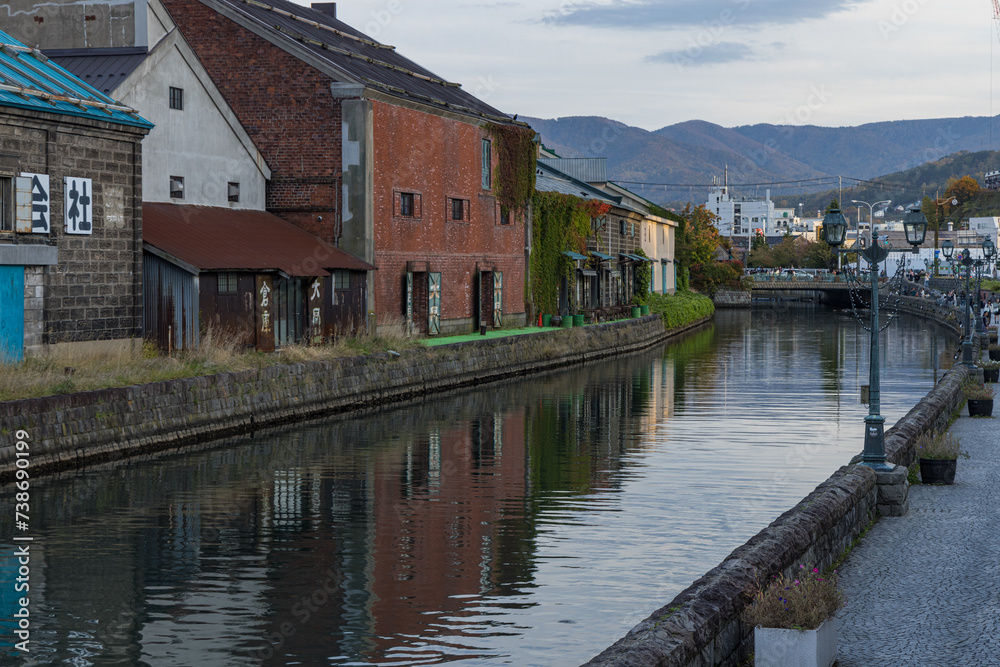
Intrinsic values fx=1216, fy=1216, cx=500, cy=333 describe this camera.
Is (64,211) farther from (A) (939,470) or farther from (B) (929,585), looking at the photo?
(B) (929,585)

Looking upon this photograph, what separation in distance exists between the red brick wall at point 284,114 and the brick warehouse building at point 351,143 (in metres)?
0.03

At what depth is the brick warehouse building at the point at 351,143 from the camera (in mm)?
39250

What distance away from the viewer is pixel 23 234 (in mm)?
25422

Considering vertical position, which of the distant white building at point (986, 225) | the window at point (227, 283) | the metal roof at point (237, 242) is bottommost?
the window at point (227, 283)

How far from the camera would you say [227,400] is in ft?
85.1

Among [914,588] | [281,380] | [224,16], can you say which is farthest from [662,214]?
[914,588]

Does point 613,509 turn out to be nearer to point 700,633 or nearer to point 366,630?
point 366,630

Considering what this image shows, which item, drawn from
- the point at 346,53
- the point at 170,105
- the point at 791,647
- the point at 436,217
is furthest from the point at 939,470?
the point at 346,53

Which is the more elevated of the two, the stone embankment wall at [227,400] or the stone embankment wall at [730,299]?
the stone embankment wall at [730,299]

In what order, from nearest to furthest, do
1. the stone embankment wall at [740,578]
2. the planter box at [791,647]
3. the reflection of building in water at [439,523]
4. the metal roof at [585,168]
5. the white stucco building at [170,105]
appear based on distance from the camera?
1. the stone embankment wall at [740,578]
2. the planter box at [791,647]
3. the reflection of building in water at [439,523]
4. the white stucco building at [170,105]
5. the metal roof at [585,168]

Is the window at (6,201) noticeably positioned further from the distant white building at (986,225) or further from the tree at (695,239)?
the distant white building at (986,225)

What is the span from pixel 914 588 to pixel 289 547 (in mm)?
7623

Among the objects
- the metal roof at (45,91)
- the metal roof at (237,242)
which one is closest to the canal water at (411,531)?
the metal roof at (237,242)

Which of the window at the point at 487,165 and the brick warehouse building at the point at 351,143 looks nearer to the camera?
the brick warehouse building at the point at 351,143
